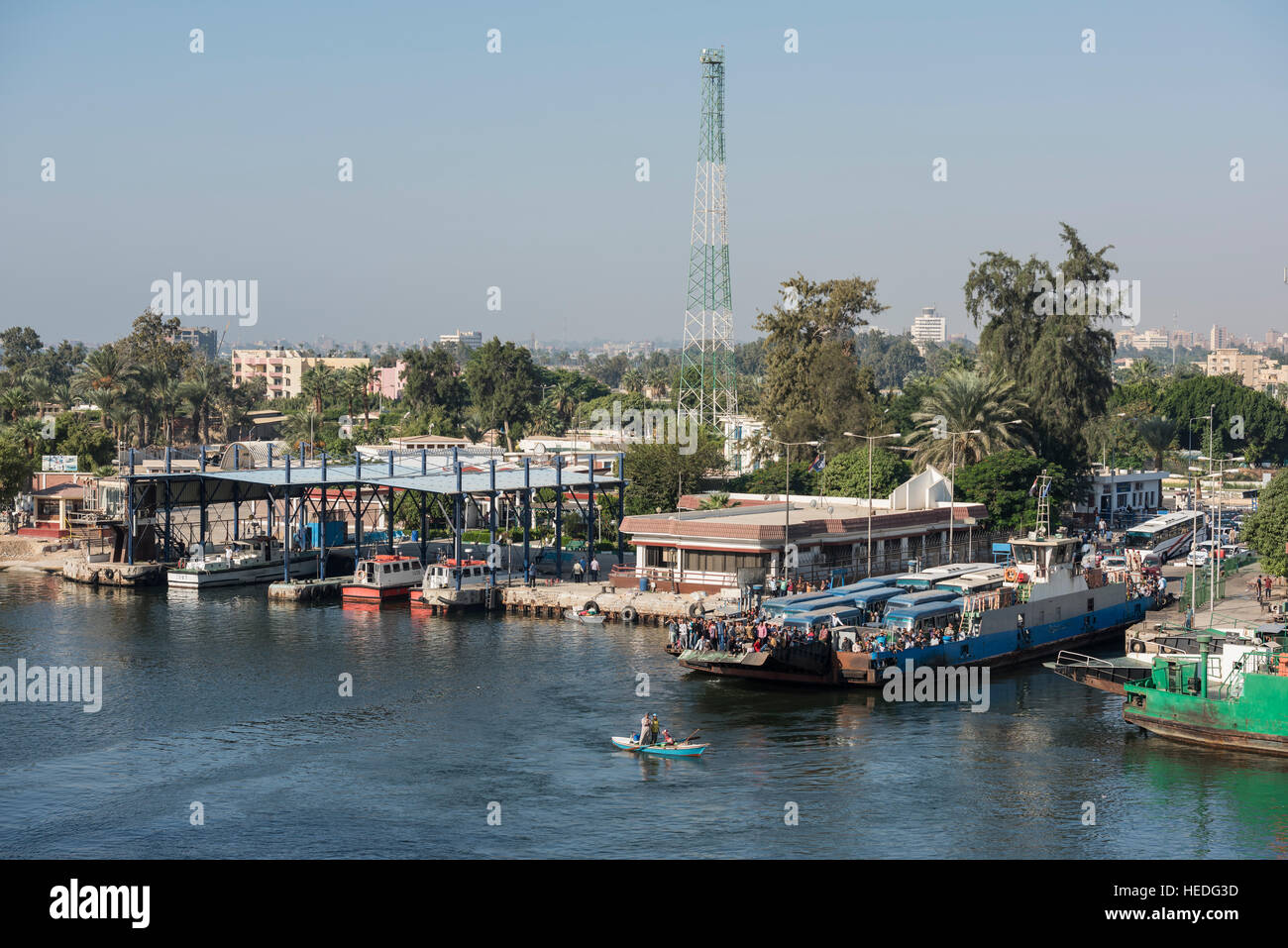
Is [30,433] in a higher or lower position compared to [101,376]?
lower

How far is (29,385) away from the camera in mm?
154625

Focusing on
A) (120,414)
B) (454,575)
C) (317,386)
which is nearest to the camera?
(454,575)

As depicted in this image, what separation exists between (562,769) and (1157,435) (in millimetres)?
119946

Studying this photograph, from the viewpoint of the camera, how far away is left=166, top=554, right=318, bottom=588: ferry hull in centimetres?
8762

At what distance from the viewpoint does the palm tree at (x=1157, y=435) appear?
150 m

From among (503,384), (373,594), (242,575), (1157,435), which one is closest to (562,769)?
(373,594)

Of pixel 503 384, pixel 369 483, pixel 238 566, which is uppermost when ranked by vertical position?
pixel 503 384

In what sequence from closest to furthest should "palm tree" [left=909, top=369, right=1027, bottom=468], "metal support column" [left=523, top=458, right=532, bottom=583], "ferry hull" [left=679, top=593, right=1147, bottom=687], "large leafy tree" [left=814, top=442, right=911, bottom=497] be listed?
"ferry hull" [left=679, top=593, right=1147, bottom=687]
"metal support column" [left=523, top=458, right=532, bottom=583]
"palm tree" [left=909, top=369, right=1027, bottom=468]
"large leafy tree" [left=814, top=442, right=911, bottom=497]

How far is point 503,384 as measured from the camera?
558 ft

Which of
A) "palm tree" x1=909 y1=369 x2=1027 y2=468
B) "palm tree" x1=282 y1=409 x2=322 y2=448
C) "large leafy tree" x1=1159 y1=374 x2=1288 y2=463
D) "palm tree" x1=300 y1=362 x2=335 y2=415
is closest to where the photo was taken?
"palm tree" x1=909 y1=369 x2=1027 y2=468

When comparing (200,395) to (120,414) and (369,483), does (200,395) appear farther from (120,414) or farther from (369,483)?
(369,483)

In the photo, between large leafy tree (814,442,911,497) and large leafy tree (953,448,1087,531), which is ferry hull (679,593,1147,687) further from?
large leafy tree (814,442,911,497)

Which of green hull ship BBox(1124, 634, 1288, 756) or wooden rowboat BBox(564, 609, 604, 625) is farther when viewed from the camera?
wooden rowboat BBox(564, 609, 604, 625)

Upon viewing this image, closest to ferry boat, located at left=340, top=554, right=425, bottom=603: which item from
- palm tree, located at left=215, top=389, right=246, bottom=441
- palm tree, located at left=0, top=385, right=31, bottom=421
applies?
palm tree, located at left=0, top=385, right=31, bottom=421
